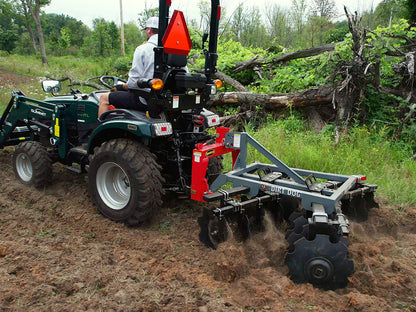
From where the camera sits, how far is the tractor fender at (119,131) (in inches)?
143

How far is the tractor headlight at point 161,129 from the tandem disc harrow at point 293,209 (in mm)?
363

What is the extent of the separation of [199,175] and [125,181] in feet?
3.26

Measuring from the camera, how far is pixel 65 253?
11.0 feet

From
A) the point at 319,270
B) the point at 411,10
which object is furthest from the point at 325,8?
the point at 319,270

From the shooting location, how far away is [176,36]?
3.46 meters

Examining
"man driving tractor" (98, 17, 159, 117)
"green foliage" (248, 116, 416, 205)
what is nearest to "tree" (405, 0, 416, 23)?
"green foliage" (248, 116, 416, 205)

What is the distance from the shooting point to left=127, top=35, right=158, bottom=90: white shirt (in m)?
3.80

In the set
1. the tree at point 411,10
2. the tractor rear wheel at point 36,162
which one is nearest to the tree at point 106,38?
the tree at point 411,10

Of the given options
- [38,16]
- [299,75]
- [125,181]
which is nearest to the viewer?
[125,181]

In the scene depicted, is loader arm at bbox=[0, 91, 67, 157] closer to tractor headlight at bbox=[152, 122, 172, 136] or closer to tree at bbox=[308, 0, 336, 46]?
tractor headlight at bbox=[152, 122, 172, 136]

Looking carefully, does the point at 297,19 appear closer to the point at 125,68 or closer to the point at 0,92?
the point at 125,68

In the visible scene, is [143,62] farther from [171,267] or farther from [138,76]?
[171,267]

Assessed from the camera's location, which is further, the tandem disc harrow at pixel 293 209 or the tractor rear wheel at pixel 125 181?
the tractor rear wheel at pixel 125 181

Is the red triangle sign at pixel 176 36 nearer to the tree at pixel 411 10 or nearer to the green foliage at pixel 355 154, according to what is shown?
the green foliage at pixel 355 154
